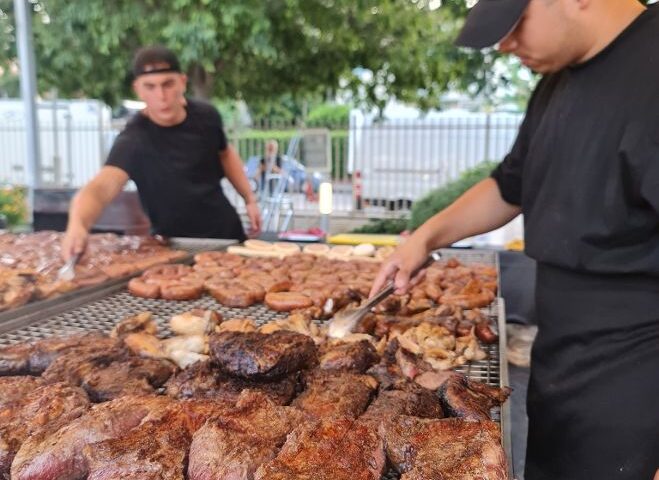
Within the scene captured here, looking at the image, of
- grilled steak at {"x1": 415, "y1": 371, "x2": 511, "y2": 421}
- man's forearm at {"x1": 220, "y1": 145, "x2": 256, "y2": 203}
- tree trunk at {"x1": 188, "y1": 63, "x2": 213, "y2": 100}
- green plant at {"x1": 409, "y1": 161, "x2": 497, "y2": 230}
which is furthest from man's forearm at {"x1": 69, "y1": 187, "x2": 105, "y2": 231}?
tree trunk at {"x1": 188, "y1": 63, "x2": 213, "y2": 100}

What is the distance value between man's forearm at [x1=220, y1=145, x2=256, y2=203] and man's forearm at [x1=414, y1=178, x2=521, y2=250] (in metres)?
2.94

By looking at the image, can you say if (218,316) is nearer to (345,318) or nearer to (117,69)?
(345,318)

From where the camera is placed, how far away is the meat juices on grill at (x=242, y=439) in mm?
1424

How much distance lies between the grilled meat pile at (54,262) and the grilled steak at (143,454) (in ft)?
5.42

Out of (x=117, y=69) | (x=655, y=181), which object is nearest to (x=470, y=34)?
(x=655, y=181)

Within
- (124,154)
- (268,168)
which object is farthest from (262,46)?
(268,168)

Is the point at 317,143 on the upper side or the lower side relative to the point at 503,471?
upper

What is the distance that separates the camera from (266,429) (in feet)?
5.24

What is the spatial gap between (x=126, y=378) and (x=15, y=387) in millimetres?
320

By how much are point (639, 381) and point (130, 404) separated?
1.68 m

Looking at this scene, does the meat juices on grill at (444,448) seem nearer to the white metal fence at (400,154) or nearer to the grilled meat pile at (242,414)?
the grilled meat pile at (242,414)

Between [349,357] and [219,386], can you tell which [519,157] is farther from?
[219,386]

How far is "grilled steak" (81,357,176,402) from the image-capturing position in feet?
6.33

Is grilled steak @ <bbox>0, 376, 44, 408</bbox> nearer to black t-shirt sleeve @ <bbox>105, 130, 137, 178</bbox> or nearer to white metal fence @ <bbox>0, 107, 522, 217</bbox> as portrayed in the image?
black t-shirt sleeve @ <bbox>105, 130, 137, 178</bbox>
